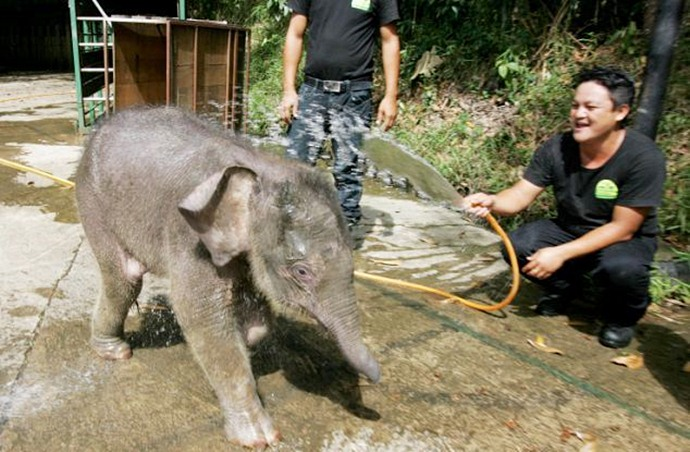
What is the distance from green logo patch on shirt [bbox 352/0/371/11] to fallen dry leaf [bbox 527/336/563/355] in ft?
9.44

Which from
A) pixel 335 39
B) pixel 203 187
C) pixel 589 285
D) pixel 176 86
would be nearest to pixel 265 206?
pixel 203 187

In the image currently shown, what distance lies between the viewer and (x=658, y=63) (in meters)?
4.55

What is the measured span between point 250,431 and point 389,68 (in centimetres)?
341

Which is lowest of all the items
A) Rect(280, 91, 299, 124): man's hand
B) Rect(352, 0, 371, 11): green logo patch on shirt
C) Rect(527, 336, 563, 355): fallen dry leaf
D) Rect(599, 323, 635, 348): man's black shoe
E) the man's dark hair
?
Rect(527, 336, 563, 355): fallen dry leaf

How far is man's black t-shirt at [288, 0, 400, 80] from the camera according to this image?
16.3ft

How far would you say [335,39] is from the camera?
5.00 metres

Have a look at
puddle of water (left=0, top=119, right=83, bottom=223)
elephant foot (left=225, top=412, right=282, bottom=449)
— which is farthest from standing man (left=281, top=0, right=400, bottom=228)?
elephant foot (left=225, top=412, right=282, bottom=449)

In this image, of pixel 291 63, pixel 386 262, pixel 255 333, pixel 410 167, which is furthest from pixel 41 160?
pixel 255 333

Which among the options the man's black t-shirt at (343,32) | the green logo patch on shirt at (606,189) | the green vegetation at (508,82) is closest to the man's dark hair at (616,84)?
the green logo patch on shirt at (606,189)

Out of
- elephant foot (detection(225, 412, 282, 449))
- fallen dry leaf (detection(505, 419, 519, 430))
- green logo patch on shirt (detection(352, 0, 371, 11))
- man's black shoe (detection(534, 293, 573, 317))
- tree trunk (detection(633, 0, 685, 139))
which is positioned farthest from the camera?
green logo patch on shirt (detection(352, 0, 371, 11))

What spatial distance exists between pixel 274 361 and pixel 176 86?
210 inches

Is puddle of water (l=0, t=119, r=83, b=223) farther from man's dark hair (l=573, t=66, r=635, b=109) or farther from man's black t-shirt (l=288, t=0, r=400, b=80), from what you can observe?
man's dark hair (l=573, t=66, r=635, b=109)

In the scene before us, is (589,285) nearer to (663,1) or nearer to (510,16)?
(663,1)

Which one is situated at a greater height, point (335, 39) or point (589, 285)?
point (335, 39)
